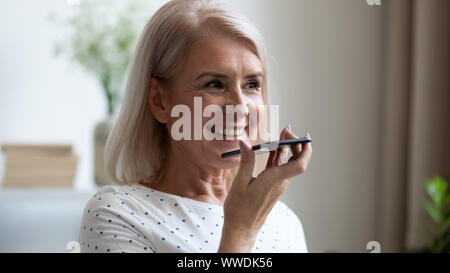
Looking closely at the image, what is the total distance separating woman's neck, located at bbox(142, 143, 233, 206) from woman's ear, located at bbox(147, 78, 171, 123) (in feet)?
0.20

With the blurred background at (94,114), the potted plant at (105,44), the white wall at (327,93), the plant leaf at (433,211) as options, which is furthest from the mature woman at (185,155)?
the plant leaf at (433,211)

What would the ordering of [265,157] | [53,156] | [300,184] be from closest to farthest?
1. [265,157]
2. [300,184]
3. [53,156]

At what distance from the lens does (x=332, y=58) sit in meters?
0.94

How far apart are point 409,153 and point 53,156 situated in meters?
1.06

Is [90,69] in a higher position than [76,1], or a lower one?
lower

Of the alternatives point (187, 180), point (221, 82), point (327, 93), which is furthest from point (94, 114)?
point (221, 82)

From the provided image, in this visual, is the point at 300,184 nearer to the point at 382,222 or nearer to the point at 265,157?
the point at 382,222

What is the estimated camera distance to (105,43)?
156cm

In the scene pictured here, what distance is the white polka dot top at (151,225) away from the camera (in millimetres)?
620

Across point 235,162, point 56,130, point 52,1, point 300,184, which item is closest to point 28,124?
point 56,130

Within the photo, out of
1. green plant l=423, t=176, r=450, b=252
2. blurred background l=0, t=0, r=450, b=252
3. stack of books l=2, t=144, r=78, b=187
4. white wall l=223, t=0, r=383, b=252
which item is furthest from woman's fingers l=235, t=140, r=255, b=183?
green plant l=423, t=176, r=450, b=252

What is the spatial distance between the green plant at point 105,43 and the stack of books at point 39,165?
0.66 ft

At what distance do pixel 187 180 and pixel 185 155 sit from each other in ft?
0.11

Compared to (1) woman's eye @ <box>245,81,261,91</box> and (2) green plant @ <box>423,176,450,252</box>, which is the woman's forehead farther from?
(2) green plant @ <box>423,176,450,252</box>
